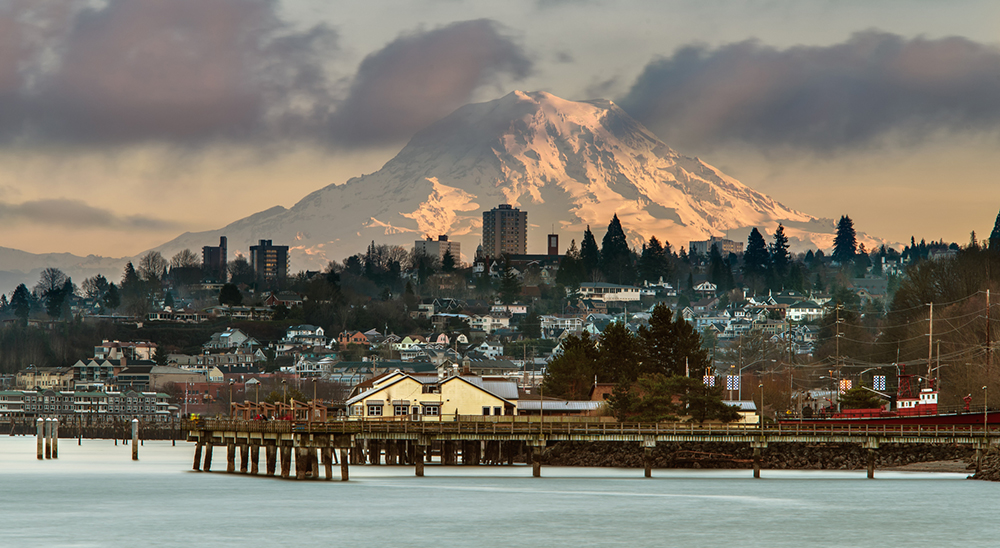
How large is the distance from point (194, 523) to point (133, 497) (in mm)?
17403

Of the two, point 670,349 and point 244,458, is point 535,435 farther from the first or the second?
point 670,349

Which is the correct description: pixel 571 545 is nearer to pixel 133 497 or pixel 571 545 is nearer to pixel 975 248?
pixel 133 497

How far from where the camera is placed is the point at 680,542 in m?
54.1

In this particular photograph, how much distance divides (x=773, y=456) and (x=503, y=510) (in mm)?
45869

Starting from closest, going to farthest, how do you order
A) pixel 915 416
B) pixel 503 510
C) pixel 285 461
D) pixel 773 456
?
pixel 503 510 < pixel 285 461 < pixel 915 416 < pixel 773 456

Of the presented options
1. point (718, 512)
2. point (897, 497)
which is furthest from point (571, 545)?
point (897, 497)

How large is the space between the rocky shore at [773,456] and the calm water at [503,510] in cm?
733

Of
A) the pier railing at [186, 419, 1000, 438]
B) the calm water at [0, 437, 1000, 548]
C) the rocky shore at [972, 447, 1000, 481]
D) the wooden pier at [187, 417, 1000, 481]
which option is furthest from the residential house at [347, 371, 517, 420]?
the rocky shore at [972, 447, 1000, 481]

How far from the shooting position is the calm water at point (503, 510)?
54.8m

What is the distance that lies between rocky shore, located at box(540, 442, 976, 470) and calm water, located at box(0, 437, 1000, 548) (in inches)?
288

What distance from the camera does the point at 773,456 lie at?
104750mm

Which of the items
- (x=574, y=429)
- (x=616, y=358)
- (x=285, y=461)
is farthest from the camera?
(x=616, y=358)

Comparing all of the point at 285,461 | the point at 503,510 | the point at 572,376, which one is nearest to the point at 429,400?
the point at 572,376

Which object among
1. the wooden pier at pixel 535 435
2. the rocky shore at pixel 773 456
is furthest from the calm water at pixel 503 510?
the rocky shore at pixel 773 456
